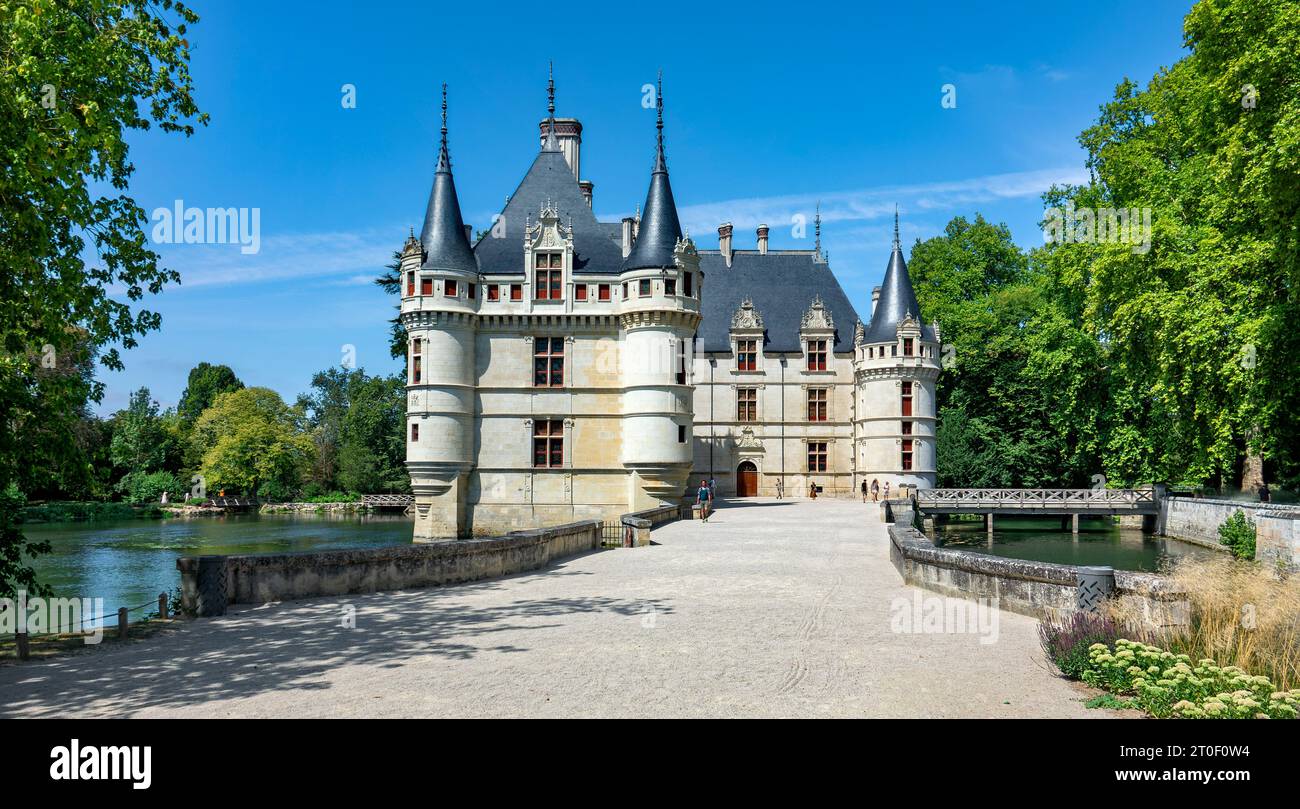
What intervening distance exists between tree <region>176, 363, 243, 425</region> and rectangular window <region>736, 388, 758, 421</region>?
209ft

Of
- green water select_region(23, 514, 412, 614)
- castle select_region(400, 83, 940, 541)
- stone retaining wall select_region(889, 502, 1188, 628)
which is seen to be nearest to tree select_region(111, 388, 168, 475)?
green water select_region(23, 514, 412, 614)

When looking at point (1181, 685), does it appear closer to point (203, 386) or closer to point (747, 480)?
point (747, 480)

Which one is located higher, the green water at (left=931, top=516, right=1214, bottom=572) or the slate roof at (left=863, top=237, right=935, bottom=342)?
the slate roof at (left=863, top=237, right=935, bottom=342)

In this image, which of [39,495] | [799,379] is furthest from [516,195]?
[39,495]

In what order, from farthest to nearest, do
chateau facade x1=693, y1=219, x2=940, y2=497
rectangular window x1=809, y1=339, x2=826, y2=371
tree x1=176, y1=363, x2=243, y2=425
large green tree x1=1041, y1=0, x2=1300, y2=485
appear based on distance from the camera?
tree x1=176, y1=363, x2=243, y2=425
rectangular window x1=809, y1=339, x2=826, y2=371
chateau facade x1=693, y1=219, x2=940, y2=497
large green tree x1=1041, y1=0, x2=1300, y2=485

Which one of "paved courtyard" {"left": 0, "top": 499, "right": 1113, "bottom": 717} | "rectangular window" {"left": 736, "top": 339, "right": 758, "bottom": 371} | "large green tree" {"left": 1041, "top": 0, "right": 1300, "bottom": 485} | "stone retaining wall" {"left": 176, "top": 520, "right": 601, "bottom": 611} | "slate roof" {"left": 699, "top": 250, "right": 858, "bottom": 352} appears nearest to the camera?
"paved courtyard" {"left": 0, "top": 499, "right": 1113, "bottom": 717}

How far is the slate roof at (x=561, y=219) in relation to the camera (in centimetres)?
3080

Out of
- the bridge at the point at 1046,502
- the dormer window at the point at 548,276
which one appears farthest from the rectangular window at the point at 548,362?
the bridge at the point at 1046,502

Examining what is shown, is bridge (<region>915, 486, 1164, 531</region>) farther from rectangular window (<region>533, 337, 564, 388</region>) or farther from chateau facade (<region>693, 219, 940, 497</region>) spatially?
rectangular window (<region>533, 337, 564, 388</region>)

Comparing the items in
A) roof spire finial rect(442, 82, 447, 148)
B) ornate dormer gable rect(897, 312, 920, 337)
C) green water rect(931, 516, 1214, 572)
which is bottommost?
green water rect(931, 516, 1214, 572)

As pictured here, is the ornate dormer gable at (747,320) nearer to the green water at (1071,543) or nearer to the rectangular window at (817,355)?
the rectangular window at (817,355)

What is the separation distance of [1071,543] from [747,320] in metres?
17.3

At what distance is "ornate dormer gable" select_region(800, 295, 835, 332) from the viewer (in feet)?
131

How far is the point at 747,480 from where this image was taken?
1577 inches
